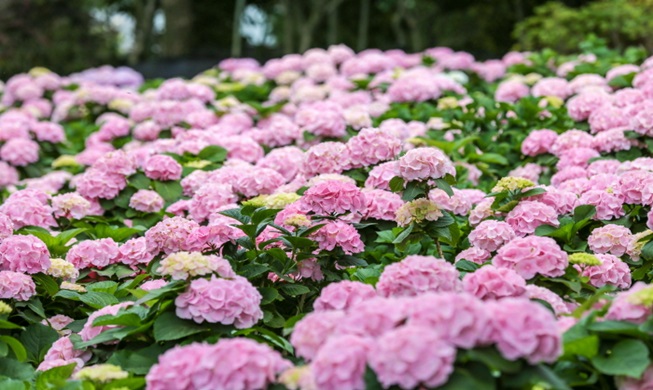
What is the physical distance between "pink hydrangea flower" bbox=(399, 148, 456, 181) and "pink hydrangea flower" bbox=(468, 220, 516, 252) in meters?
0.26

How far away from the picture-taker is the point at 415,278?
194 centimetres

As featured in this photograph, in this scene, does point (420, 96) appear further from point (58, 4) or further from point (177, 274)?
point (58, 4)

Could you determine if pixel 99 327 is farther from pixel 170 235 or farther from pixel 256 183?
pixel 256 183

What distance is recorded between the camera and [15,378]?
2.41 m

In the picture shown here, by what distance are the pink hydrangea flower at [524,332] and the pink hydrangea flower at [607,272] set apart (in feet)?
3.11

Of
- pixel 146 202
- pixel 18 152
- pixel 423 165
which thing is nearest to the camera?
pixel 423 165

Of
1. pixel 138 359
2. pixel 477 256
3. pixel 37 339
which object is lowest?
pixel 37 339

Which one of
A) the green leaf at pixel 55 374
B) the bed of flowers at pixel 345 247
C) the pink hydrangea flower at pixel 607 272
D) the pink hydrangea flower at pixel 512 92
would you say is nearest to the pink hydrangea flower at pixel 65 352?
the bed of flowers at pixel 345 247

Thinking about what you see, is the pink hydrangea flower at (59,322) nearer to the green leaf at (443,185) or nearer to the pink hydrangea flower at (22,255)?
the pink hydrangea flower at (22,255)

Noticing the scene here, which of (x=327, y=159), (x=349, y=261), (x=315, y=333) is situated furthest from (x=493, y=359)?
(x=327, y=159)

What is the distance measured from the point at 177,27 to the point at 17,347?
25.2 ft

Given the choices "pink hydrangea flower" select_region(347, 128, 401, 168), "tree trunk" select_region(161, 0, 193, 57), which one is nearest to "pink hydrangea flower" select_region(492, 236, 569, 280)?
"pink hydrangea flower" select_region(347, 128, 401, 168)

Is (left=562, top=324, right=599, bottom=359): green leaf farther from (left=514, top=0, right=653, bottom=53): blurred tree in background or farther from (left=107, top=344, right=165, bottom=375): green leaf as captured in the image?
(left=514, top=0, right=653, bottom=53): blurred tree in background

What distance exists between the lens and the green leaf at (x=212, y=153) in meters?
4.25
